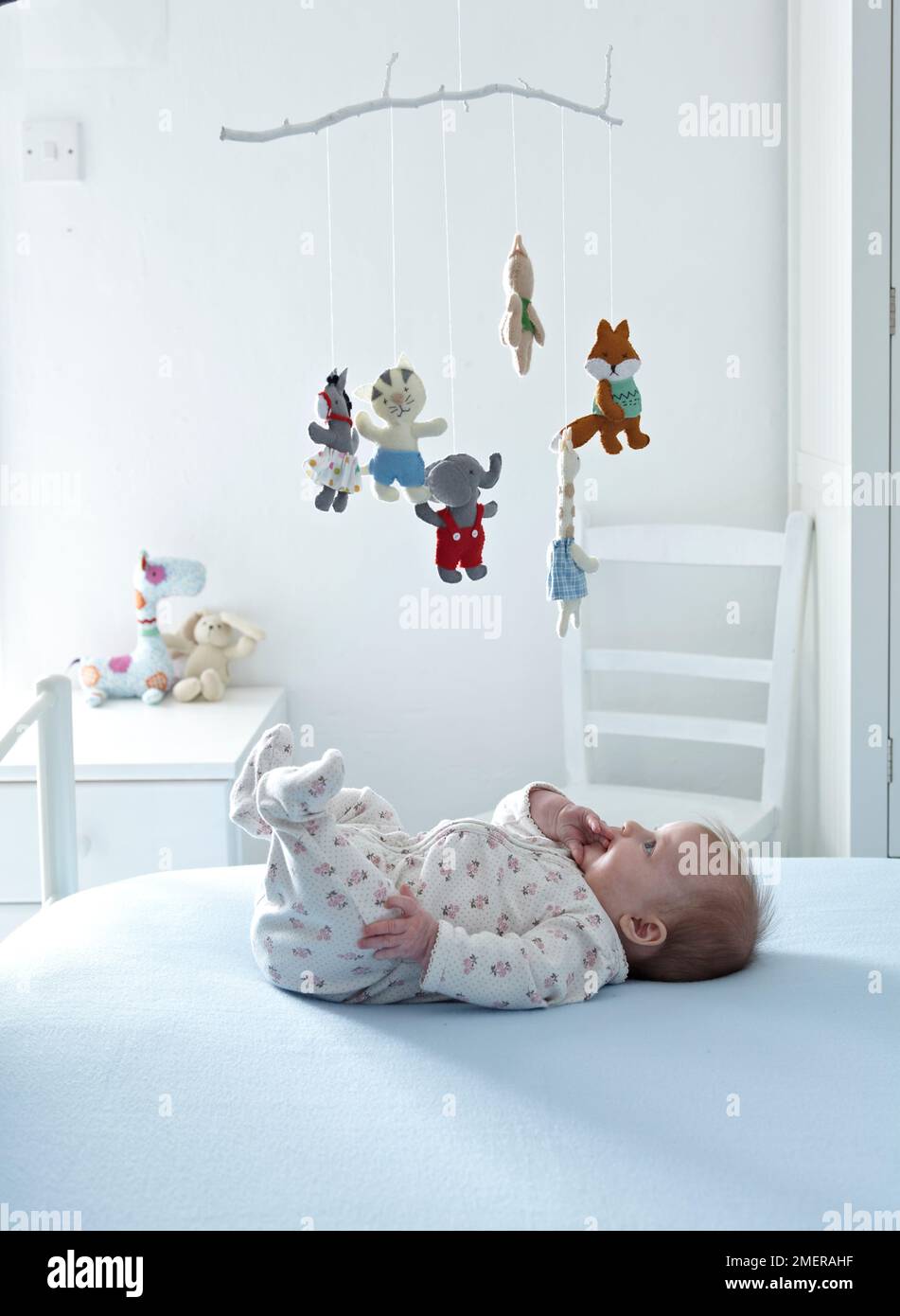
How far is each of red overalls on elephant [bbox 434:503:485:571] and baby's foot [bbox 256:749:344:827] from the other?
36 cm

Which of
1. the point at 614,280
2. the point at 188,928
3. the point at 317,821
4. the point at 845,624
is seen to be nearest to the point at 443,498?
the point at 317,821

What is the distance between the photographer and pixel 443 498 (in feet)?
5.16

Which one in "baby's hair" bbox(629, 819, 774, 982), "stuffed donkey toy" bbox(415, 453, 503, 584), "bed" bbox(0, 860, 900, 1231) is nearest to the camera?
"bed" bbox(0, 860, 900, 1231)

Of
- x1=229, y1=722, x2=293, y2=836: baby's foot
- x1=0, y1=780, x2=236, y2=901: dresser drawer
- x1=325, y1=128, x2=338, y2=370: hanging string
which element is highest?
x1=325, y1=128, x2=338, y2=370: hanging string

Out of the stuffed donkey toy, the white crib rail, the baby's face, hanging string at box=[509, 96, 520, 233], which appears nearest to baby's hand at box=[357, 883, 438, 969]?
the baby's face

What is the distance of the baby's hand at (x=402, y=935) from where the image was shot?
1.35 metres

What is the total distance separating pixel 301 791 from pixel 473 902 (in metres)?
0.25

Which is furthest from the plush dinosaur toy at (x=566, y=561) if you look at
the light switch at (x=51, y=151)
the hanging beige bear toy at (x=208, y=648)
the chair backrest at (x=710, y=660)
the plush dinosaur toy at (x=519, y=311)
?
the light switch at (x=51, y=151)

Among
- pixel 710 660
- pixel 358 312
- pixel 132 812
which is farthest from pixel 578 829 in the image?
pixel 358 312

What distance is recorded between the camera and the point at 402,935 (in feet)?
4.44

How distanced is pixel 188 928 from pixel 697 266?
5.12 ft

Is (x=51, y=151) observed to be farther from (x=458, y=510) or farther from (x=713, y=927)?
(x=713, y=927)

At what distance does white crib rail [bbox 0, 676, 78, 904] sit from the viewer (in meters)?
1.73

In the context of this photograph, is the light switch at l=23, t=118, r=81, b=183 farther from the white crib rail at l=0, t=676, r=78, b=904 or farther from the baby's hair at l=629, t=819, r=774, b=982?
the baby's hair at l=629, t=819, r=774, b=982
